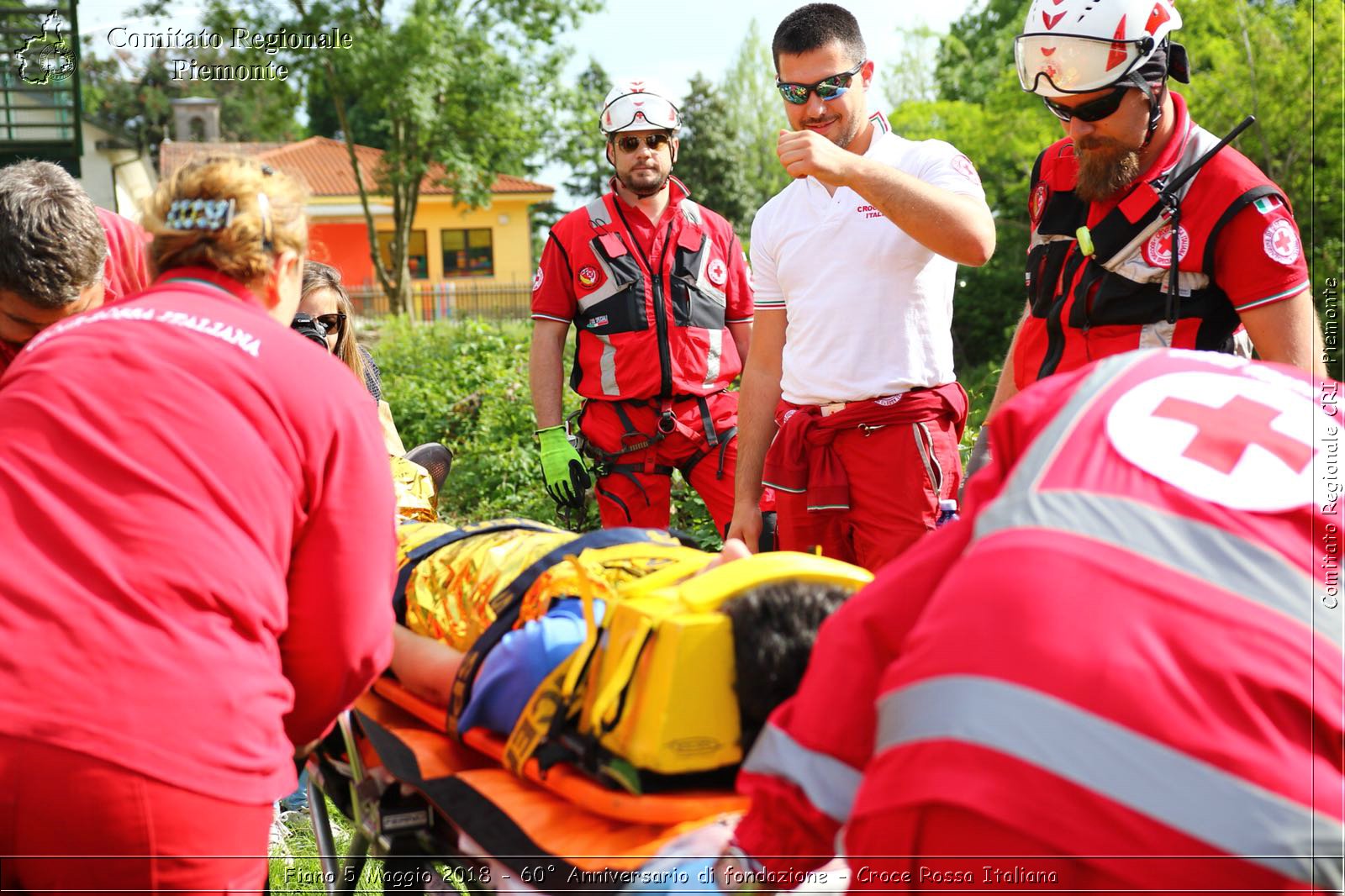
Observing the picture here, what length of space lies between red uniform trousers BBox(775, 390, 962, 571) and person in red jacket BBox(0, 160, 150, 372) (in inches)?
84.6

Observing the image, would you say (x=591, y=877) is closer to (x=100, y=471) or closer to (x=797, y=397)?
(x=100, y=471)

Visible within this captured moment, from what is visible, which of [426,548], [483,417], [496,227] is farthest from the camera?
[496,227]

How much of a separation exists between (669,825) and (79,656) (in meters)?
1.03

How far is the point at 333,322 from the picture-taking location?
442cm

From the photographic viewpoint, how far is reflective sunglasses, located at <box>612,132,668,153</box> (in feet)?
17.3

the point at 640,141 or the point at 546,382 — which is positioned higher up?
the point at 640,141

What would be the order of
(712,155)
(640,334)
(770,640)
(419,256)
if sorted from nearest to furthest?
Result: (770,640)
(640,334)
(712,155)
(419,256)

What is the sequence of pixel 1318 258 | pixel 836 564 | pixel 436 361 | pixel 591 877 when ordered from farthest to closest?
pixel 1318 258, pixel 436 361, pixel 836 564, pixel 591 877

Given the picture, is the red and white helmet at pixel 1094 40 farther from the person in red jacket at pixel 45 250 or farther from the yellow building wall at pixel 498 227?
the yellow building wall at pixel 498 227

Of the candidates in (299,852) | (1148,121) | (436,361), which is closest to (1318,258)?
(436,361)

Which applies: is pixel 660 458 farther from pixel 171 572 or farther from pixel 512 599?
pixel 171 572

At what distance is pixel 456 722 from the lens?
2648mm

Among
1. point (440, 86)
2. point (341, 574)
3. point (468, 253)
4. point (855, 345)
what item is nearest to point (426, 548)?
point (341, 574)
